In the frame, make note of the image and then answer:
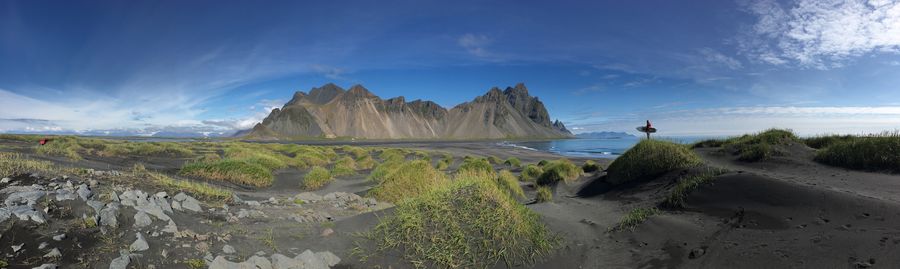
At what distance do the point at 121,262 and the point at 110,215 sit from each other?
153 cm

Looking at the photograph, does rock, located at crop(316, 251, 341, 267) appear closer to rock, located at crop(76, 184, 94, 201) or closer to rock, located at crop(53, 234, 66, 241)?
rock, located at crop(53, 234, 66, 241)

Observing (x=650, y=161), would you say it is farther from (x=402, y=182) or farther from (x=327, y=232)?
(x=327, y=232)

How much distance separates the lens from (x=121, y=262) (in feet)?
14.9

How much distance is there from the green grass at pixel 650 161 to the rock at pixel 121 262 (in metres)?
14.1

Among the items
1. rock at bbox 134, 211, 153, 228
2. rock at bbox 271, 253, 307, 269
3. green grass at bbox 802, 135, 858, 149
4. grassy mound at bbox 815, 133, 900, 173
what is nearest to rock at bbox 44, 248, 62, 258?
rock at bbox 134, 211, 153, 228

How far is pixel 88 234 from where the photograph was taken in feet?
16.7

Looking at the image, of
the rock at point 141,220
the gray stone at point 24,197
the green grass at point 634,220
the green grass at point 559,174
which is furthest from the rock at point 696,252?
the green grass at point 559,174

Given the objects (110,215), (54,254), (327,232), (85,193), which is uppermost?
(85,193)

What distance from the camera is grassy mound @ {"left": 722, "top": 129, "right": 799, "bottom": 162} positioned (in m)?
13.8

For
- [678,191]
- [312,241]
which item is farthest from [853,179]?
[312,241]

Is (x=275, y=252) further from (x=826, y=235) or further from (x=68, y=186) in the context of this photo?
(x=826, y=235)

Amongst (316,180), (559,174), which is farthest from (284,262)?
(559,174)

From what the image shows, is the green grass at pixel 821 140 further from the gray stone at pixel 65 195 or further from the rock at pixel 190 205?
the gray stone at pixel 65 195

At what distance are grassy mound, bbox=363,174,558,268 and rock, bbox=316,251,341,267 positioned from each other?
571 millimetres
